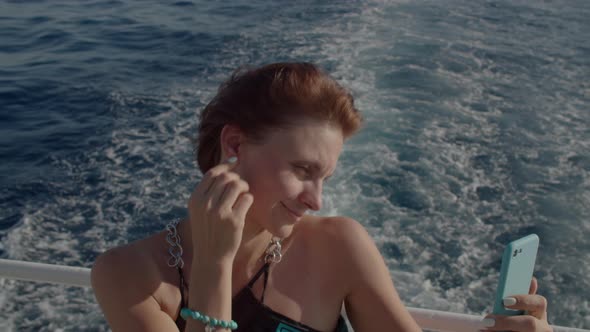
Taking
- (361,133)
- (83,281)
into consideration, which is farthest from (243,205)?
(361,133)

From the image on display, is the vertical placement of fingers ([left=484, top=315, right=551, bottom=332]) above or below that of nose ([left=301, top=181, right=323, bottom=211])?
below

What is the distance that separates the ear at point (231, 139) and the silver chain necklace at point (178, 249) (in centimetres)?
26

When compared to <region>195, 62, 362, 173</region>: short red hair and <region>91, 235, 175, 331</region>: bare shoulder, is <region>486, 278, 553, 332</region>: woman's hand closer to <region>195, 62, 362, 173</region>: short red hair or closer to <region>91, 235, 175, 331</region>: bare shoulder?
<region>195, 62, 362, 173</region>: short red hair

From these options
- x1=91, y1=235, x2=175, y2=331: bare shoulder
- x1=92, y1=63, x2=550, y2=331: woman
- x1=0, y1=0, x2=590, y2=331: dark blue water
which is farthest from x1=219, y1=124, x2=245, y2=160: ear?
x1=0, y1=0, x2=590, y2=331: dark blue water

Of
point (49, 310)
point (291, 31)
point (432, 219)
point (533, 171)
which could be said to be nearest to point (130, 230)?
point (49, 310)

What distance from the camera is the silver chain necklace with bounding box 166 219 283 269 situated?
1.63 metres

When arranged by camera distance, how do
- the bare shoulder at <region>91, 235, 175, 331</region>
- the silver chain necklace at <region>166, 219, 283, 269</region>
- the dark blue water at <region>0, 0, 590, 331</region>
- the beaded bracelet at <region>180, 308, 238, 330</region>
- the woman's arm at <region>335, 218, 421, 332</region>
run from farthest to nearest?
the dark blue water at <region>0, 0, 590, 331</region>, the woman's arm at <region>335, 218, 421, 332</region>, the silver chain necklace at <region>166, 219, 283, 269</region>, the bare shoulder at <region>91, 235, 175, 331</region>, the beaded bracelet at <region>180, 308, 238, 330</region>

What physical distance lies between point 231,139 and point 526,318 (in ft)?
3.03

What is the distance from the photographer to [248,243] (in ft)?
5.67

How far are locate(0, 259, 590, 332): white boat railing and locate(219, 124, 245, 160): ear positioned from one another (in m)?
0.58

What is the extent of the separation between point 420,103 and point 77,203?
439 centimetres

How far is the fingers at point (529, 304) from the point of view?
1.65 meters

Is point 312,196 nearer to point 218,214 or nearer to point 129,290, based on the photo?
point 218,214

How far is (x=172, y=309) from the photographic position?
1592 millimetres
